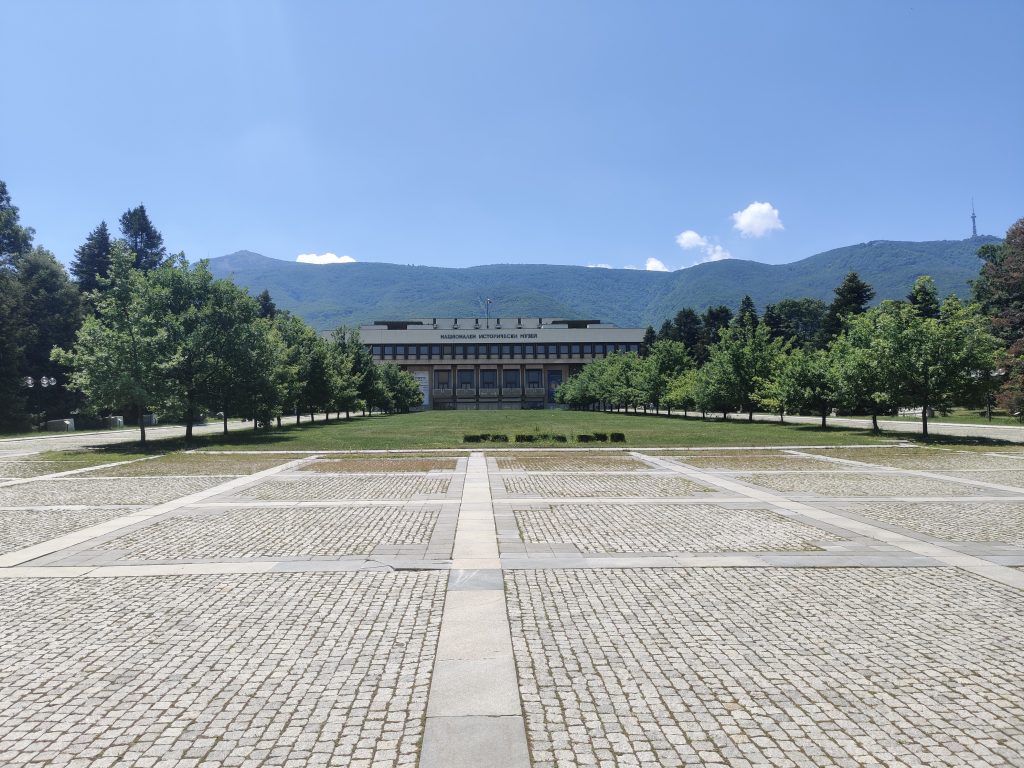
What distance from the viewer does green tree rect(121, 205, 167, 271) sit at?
281 feet

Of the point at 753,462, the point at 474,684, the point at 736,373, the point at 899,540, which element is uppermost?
the point at 736,373

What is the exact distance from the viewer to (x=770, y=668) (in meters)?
5.54

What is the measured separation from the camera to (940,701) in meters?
4.91

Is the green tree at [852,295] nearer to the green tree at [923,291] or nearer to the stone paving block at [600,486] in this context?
the green tree at [923,291]

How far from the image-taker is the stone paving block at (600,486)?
15.6 m

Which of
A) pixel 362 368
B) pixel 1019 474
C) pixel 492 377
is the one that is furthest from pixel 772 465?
pixel 492 377

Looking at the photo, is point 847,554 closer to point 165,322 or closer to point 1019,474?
point 1019,474

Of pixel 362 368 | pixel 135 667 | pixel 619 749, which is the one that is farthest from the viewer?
pixel 362 368

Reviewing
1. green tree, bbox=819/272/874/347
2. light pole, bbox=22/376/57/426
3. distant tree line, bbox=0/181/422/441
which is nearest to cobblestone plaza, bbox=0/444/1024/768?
distant tree line, bbox=0/181/422/441

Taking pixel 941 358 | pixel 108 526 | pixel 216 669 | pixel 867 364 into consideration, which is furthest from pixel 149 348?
pixel 941 358

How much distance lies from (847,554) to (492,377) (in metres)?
121

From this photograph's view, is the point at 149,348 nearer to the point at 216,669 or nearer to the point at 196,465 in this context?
the point at 196,465

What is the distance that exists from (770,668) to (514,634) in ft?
8.16

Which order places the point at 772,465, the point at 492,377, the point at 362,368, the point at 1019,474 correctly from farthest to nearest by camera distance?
1. the point at 492,377
2. the point at 362,368
3. the point at 772,465
4. the point at 1019,474
